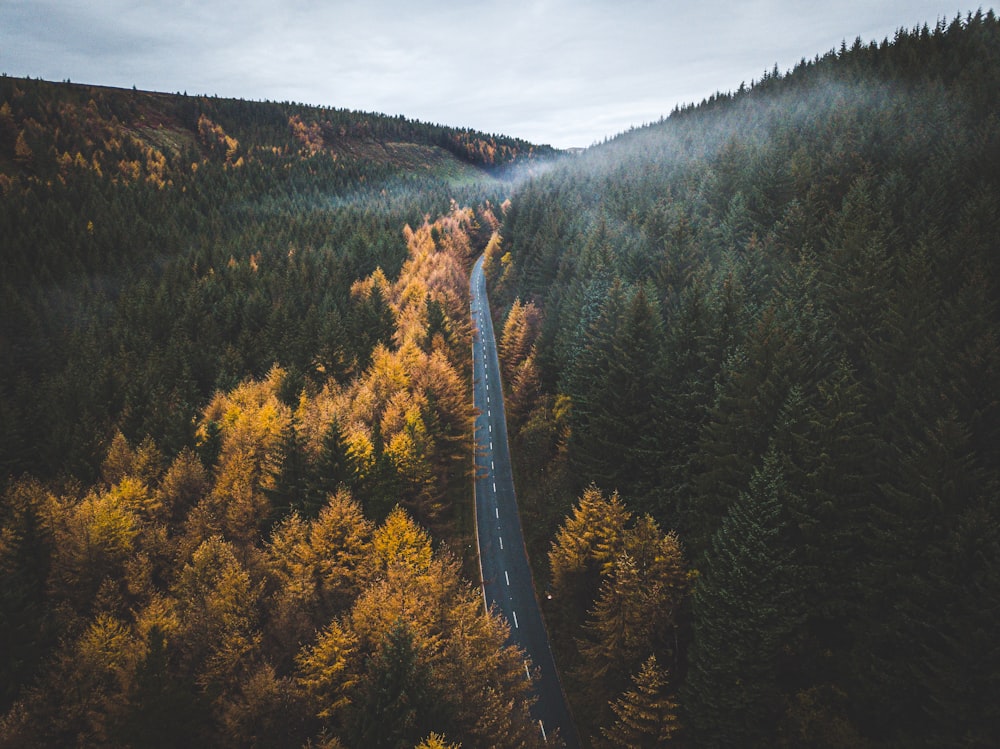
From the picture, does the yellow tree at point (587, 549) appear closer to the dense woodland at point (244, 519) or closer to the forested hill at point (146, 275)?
the dense woodland at point (244, 519)

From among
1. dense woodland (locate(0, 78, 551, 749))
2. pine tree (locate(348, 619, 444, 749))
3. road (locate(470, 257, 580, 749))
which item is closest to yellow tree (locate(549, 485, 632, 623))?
road (locate(470, 257, 580, 749))

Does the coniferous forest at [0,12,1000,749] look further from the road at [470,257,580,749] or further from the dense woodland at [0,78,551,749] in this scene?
the road at [470,257,580,749]

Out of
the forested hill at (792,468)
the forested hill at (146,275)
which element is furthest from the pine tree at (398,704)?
the forested hill at (146,275)

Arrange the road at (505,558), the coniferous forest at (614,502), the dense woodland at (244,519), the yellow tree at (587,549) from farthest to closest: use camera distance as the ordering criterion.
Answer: the road at (505,558) < the yellow tree at (587,549) < the dense woodland at (244,519) < the coniferous forest at (614,502)

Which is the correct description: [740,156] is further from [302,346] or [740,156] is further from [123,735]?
[123,735]

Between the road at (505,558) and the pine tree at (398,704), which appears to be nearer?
the pine tree at (398,704)

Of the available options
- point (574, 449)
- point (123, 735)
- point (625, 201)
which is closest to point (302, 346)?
point (574, 449)
